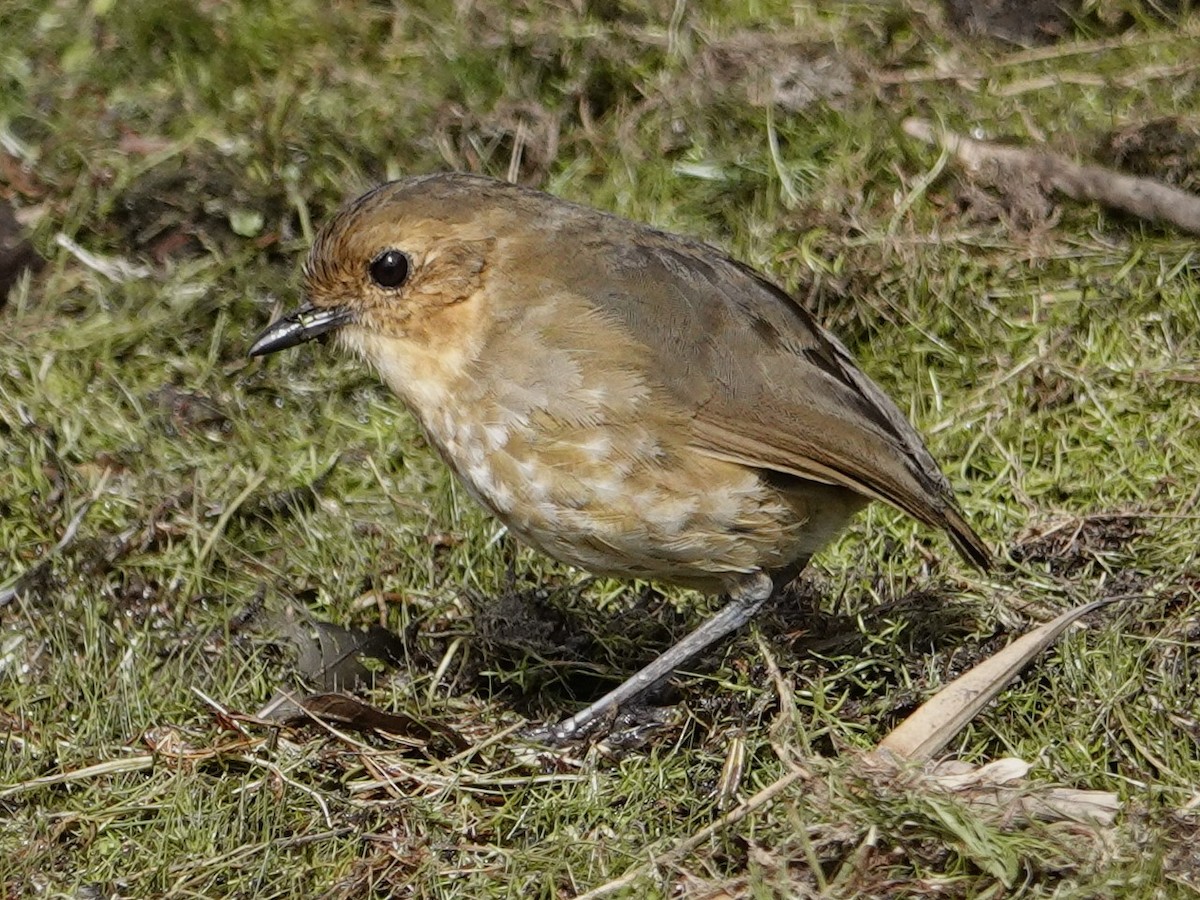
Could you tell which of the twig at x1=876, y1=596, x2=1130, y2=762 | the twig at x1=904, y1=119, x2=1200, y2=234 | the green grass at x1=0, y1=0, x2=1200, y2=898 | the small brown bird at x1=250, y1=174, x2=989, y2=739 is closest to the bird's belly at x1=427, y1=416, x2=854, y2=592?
the small brown bird at x1=250, y1=174, x2=989, y2=739

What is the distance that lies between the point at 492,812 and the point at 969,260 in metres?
2.62

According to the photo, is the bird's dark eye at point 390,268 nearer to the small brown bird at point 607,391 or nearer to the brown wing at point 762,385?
the small brown bird at point 607,391

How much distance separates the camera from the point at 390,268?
441 cm

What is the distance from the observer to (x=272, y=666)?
481 centimetres

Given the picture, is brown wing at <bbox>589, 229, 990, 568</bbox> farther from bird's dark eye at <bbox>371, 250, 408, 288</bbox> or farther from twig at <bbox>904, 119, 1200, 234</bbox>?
twig at <bbox>904, 119, 1200, 234</bbox>

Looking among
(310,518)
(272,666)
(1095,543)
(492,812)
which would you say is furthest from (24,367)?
(1095,543)

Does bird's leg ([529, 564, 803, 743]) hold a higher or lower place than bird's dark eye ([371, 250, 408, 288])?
lower

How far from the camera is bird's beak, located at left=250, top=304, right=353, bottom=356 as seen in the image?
4.52 meters

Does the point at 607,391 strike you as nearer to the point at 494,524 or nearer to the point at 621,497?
the point at 621,497

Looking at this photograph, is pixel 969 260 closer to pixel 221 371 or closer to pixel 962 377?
pixel 962 377

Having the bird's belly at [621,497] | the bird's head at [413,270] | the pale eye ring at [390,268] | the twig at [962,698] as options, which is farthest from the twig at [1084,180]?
the pale eye ring at [390,268]

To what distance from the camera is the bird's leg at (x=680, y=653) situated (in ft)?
14.9

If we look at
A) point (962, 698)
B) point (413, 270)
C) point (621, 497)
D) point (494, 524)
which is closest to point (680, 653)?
point (621, 497)

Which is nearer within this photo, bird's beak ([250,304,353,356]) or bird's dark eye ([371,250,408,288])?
bird's dark eye ([371,250,408,288])
